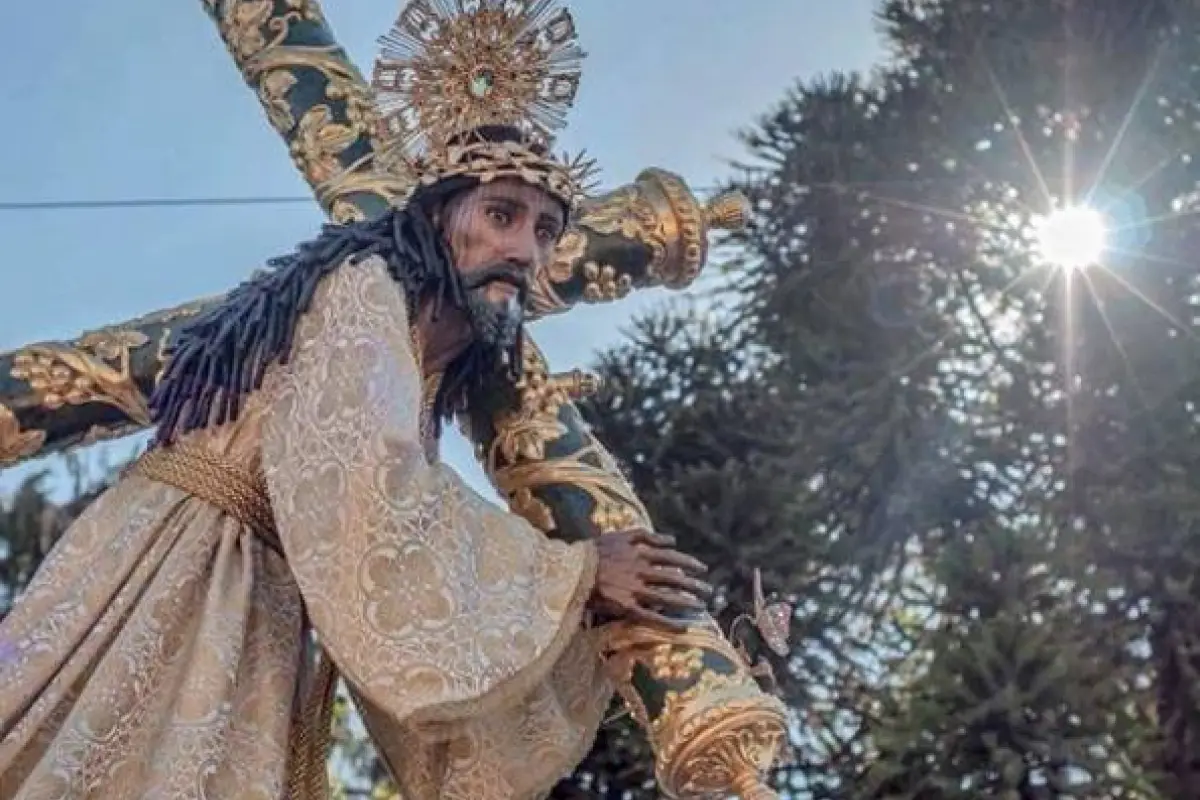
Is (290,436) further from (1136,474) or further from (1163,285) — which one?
(1163,285)

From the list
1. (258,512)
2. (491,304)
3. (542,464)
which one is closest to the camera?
(258,512)

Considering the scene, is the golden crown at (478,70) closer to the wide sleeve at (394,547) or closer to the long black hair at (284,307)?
the long black hair at (284,307)

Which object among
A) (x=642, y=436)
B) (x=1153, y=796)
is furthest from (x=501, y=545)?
(x=642, y=436)

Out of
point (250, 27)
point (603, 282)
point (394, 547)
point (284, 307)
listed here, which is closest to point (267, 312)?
point (284, 307)

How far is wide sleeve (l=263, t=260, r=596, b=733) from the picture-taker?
205 cm

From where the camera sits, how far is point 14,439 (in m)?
2.64

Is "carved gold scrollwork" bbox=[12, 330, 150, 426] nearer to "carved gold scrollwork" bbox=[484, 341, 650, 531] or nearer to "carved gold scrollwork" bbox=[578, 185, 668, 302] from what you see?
"carved gold scrollwork" bbox=[484, 341, 650, 531]

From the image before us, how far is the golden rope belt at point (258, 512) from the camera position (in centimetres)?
222

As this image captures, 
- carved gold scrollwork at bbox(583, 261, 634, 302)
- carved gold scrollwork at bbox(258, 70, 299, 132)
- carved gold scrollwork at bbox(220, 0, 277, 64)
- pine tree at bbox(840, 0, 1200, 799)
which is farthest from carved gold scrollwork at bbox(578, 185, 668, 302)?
pine tree at bbox(840, 0, 1200, 799)

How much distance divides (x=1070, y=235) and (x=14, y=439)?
7578 mm

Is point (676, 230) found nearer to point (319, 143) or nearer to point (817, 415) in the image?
point (319, 143)

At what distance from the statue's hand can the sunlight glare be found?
742 cm

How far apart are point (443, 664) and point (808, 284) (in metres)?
7.65

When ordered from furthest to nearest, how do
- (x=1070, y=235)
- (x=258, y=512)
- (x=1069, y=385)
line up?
(x=1070, y=235) → (x=1069, y=385) → (x=258, y=512)
